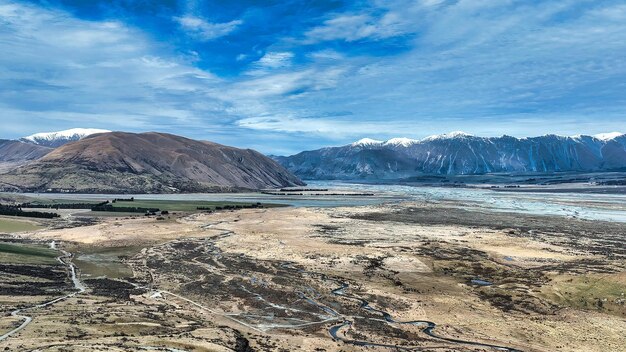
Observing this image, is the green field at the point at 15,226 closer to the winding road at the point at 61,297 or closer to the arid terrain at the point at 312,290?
the arid terrain at the point at 312,290

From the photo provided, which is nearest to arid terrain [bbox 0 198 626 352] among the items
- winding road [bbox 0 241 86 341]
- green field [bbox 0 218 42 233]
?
winding road [bbox 0 241 86 341]

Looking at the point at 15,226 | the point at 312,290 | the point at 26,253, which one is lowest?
the point at 312,290

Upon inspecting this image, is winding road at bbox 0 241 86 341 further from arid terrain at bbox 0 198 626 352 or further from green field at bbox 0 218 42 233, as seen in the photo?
green field at bbox 0 218 42 233

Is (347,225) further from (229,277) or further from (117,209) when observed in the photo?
(117,209)

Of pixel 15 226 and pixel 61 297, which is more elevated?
pixel 15 226

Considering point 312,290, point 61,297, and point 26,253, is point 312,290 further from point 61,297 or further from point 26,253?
point 26,253

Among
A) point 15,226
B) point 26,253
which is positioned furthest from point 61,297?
point 15,226
